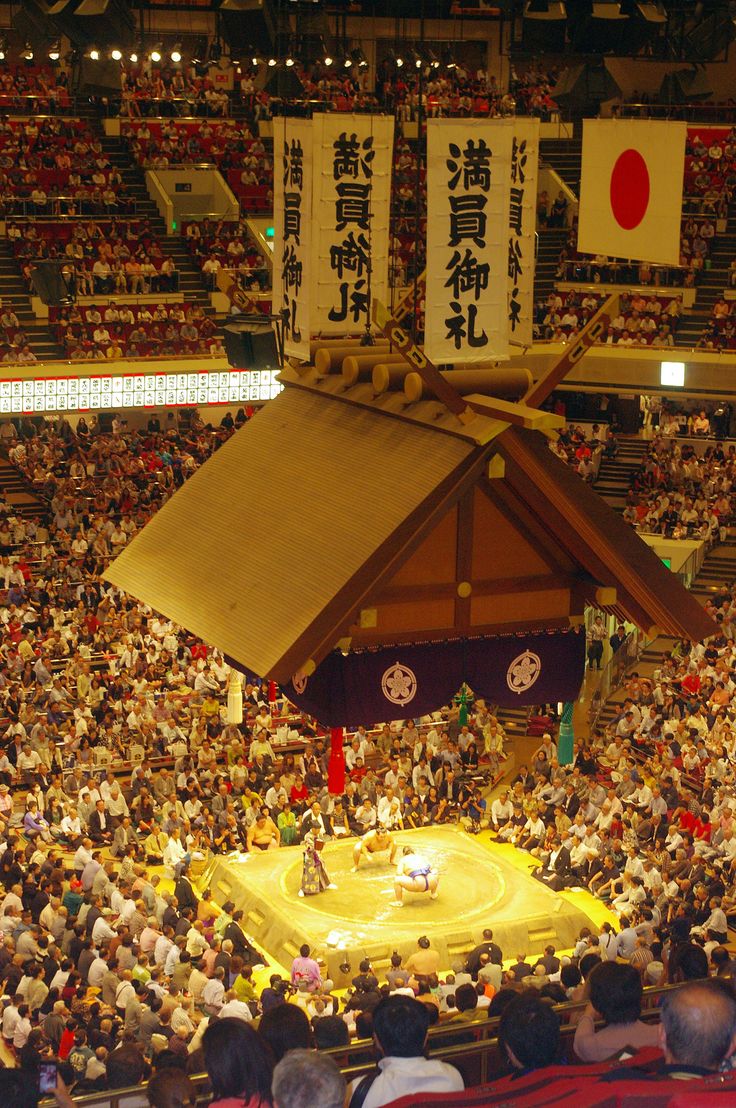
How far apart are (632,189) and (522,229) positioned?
0.75 m

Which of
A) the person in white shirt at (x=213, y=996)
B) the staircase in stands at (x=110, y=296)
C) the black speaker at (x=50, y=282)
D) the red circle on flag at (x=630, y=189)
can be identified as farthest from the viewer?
the staircase in stands at (x=110, y=296)

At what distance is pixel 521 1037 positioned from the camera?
385 cm

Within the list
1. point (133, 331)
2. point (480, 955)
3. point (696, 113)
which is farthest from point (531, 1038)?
point (696, 113)

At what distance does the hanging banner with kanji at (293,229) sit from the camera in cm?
858

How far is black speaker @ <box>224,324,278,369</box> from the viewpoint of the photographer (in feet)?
32.6

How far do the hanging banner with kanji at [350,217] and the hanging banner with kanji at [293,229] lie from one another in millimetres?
72

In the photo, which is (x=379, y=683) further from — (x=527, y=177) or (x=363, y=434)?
(x=527, y=177)

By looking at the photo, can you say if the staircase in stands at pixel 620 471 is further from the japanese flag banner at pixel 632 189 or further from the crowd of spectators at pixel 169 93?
the japanese flag banner at pixel 632 189

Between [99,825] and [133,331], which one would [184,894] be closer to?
[99,825]

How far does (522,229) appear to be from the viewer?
8.99 m

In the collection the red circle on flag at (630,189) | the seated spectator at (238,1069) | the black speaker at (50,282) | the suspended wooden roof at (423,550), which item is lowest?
the seated spectator at (238,1069)

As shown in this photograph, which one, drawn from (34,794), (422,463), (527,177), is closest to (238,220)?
(34,794)

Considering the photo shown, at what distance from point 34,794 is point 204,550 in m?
5.18

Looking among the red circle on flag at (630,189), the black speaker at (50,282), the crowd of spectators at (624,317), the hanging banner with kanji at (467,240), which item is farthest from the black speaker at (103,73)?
the crowd of spectators at (624,317)
